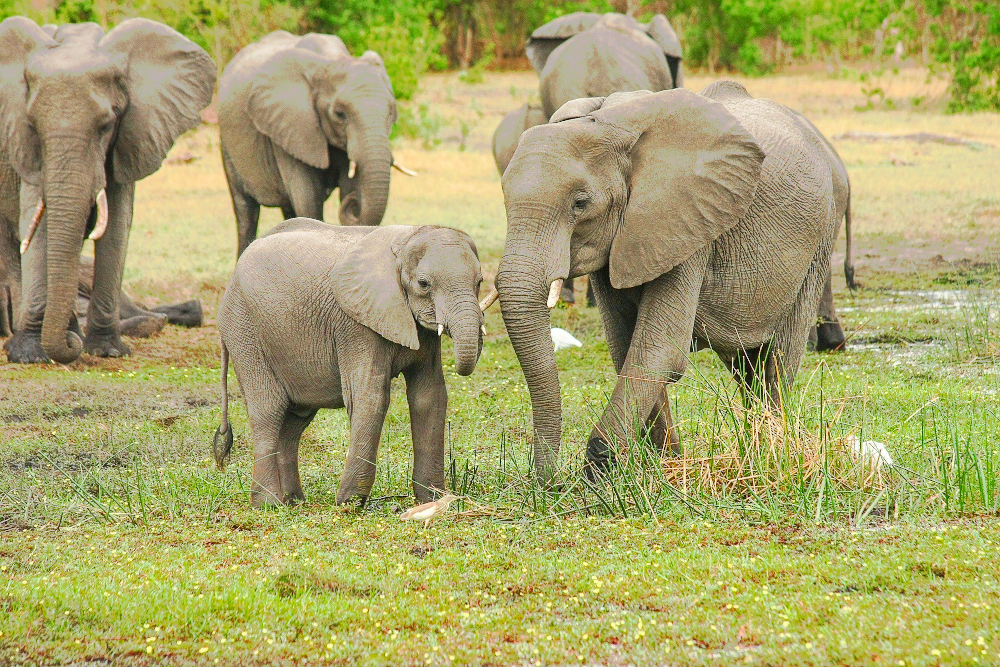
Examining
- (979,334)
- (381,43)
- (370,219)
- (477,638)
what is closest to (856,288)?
(979,334)

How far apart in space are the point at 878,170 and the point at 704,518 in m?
17.8

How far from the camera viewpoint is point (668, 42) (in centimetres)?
1429

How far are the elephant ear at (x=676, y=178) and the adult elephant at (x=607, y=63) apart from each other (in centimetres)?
601

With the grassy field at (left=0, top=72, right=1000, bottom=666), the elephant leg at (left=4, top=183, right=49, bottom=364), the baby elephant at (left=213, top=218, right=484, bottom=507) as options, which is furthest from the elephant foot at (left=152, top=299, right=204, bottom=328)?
the baby elephant at (left=213, top=218, right=484, bottom=507)

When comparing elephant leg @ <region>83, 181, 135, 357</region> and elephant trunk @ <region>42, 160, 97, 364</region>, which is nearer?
elephant trunk @ <region>42, 160, 97, 364</region>

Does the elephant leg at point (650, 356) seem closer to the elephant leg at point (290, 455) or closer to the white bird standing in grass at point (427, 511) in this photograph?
the white bird standing in grass at point (427, 511)

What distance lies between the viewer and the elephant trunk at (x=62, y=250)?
9.56m

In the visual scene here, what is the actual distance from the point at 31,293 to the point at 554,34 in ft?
21.9

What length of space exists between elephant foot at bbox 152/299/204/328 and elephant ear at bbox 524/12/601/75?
4.53m

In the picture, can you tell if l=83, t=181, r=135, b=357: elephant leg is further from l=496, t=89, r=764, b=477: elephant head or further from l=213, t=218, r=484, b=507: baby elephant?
l=496, t=89, r=764, b=477: elephant head

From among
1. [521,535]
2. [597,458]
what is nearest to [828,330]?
[597,458]

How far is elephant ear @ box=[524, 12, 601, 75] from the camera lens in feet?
48.0

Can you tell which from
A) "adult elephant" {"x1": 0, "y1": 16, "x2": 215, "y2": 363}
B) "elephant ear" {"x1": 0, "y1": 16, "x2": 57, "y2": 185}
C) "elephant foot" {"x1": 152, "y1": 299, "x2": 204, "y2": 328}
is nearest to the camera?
"adult elephant" {"x1": 0, "y1": 16, "x2": 215, "y2": 363}

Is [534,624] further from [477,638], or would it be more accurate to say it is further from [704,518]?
[704,518]
